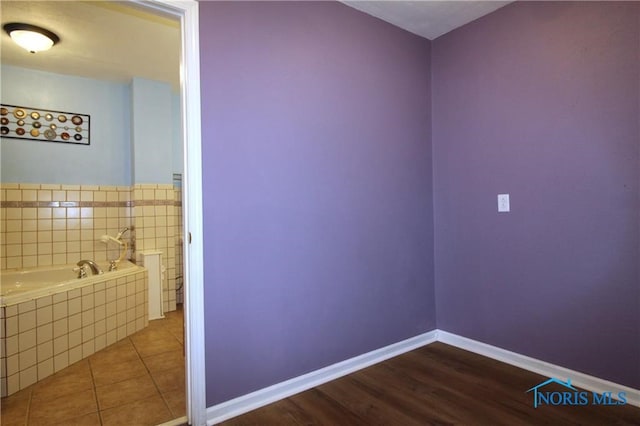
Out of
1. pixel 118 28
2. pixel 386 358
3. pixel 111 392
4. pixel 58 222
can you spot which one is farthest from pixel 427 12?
pixel 58 222

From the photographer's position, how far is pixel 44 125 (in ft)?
11.2

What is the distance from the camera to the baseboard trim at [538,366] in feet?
6.13

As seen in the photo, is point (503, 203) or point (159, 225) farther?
point (159, 225)

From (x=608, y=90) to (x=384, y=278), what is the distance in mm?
1694

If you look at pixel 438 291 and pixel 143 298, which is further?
pixel 143 298

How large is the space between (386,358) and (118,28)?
3.13m

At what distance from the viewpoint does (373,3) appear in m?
2.27

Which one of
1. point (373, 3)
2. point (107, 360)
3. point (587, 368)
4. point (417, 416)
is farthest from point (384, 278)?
point (107, 360)

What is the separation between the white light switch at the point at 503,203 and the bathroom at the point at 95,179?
106 inches

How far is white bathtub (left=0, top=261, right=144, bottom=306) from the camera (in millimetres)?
2428

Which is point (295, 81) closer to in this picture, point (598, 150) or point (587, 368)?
point (598, 150)

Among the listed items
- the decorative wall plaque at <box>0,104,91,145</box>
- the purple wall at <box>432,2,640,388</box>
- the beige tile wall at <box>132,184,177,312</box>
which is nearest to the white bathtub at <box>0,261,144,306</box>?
the beige tile wall at <box>132,184,177,312</box>

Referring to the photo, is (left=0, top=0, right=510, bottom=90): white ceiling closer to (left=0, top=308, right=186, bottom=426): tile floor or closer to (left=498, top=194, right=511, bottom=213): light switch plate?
(left=498, top=194, right=511, bottom=213): light switch plate

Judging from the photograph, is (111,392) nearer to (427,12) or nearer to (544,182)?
(544,182)
